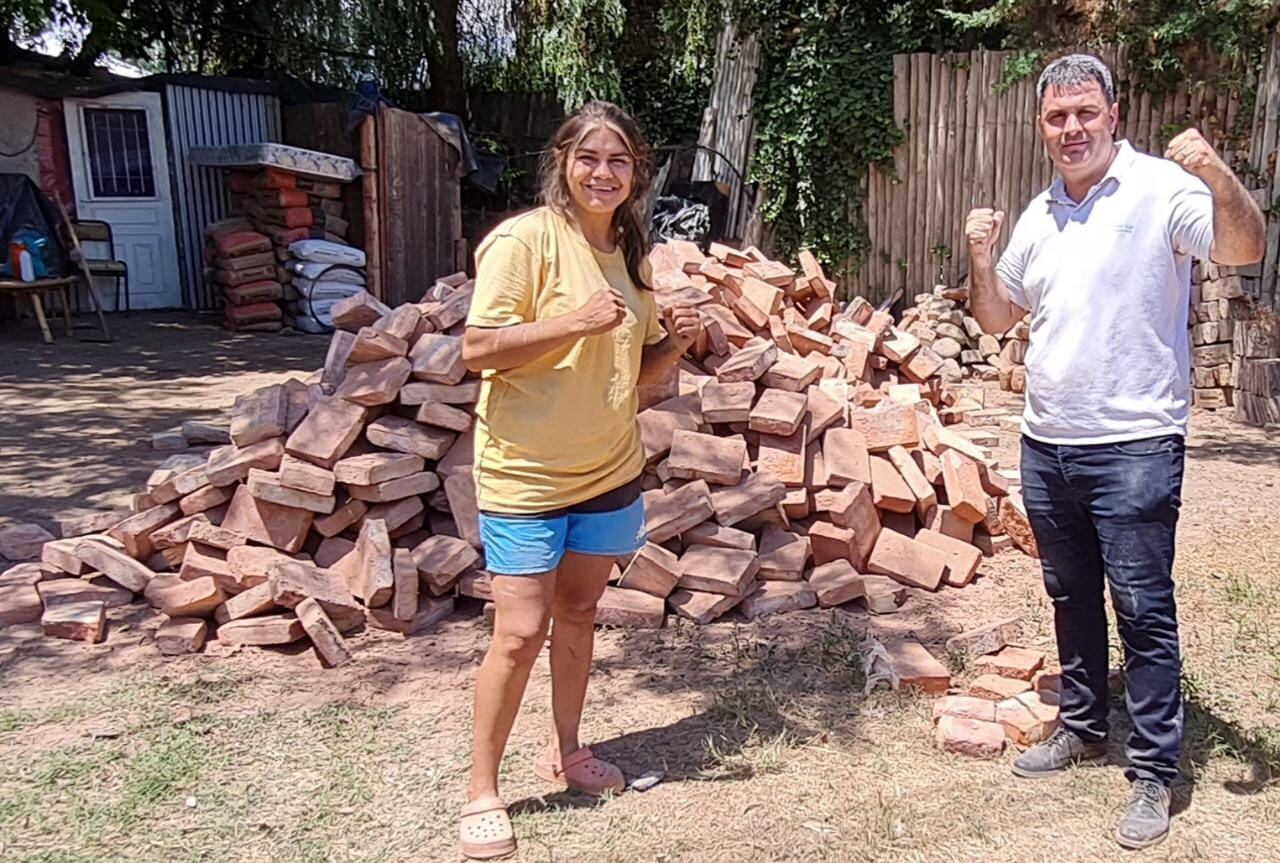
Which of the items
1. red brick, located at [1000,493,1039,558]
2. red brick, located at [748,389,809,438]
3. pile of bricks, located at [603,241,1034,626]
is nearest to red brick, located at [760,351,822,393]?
pile of bricks, located at [603,241,1034,626]

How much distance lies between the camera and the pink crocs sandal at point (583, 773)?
3244mm

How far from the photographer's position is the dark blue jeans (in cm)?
290

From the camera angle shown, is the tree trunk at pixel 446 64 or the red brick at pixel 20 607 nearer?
the red brick at pixel 20 607

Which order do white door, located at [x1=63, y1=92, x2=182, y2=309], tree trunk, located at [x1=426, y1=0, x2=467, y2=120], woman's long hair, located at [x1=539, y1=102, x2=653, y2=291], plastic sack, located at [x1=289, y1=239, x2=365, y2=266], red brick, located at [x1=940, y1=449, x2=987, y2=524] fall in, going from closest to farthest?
1. woman's long hair, located at [x1=539, y1=102, x2=653, y2=291]
2. red brick, located at [x1=940, y1=449, x2=987, y2=524]
3. plastic sack, located at [x1=289, y1=239, x2=365, y2=266]
4. white door, located at [x1=63, y1=92, x2=182, y2=309]
5. tree trunk, located at [x1=426, y1=0, x2=467, y2=120]

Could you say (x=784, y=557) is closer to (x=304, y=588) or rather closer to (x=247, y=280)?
(x=304, y=588)

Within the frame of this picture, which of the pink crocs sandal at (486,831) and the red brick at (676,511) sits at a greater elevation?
the red brick at (676,511)

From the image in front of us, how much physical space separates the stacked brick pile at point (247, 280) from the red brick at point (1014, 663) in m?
10.1

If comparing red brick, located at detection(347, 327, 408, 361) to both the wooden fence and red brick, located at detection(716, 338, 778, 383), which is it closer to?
red brick, located at detection(716, 338, 778, 383)

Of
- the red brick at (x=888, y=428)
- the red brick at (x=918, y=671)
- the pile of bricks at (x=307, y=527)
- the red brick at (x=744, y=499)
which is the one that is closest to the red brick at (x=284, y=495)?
the pile of bricks at (x=307, y=527)

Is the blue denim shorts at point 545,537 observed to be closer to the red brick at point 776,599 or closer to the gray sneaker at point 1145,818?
the gray sneaker at point 1145,818

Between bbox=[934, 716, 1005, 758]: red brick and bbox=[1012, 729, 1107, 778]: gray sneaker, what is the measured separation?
9 cm

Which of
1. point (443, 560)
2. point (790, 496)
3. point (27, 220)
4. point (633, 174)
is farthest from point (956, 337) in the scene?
point (27, 220)

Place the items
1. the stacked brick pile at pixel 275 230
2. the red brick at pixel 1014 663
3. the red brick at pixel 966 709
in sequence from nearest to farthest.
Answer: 1. the red brick at pixel 966 709
2. the red brick at pixel 1014 663
3. the stacked brick pile at pixel 275 230

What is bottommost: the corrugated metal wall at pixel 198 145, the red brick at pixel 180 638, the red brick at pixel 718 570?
the red brick at pixel 180 638
